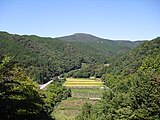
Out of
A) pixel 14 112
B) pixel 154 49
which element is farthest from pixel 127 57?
pixel 14 112

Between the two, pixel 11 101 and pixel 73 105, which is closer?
pixel 11 101

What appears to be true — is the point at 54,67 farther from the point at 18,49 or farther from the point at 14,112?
the point at 14,112

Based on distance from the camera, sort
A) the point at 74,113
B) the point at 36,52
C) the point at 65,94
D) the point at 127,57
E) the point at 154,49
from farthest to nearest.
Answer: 1. the point at 36,52
2. the point at 127,57
3. the point at 154,49
4. the point at 65,94
5. the point at 74,113

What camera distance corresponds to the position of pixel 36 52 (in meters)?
159

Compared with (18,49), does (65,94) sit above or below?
below

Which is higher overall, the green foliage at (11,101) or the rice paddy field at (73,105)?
the green foliage at (11,101)

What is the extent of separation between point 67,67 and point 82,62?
2826cm

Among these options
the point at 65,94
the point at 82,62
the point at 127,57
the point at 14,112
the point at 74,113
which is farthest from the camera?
the point at 82,62

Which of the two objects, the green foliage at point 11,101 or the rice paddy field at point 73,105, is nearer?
the green foliage at point 11,101

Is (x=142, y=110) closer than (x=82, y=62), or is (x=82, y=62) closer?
(x=142, y=110)

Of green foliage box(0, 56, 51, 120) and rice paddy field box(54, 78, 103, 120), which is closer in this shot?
green foliage box(0, 56, 51, 120)

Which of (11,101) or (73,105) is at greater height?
(11,101)

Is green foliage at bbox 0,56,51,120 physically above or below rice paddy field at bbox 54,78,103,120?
above

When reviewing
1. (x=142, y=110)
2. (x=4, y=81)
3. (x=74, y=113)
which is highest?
(x=4, y=81)
